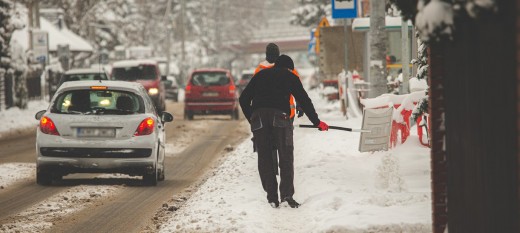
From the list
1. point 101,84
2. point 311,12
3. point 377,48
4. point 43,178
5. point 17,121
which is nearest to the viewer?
point 43,178

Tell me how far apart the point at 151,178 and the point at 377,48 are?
5.21 meters

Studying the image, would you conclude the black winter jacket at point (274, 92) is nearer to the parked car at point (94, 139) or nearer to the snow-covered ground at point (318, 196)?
the snow-covered ground at point (318, 196)

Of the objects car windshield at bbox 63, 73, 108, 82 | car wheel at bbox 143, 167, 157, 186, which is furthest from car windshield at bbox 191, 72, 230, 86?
car wheel at bbox 143, 167, 157, 186

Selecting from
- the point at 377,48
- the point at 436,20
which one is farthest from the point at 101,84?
the point at 436,20

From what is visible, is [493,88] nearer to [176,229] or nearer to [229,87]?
[176,229]

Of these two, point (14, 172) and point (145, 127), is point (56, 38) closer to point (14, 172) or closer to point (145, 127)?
point (14, 172)

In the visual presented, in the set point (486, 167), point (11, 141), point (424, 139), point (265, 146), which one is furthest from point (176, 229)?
point (11, 141)

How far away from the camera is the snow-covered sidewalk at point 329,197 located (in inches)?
378

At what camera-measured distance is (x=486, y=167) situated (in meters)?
5.97

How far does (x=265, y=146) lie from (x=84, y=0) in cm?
6646

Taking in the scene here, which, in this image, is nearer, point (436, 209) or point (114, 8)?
A: point (436, 209)

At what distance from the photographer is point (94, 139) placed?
1426cm

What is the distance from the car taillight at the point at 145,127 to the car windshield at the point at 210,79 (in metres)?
18.4

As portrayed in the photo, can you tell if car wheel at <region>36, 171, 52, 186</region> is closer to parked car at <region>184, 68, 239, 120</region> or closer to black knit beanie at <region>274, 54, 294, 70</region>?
black knit beanie at <region>274, 54, 294, 70</region>
